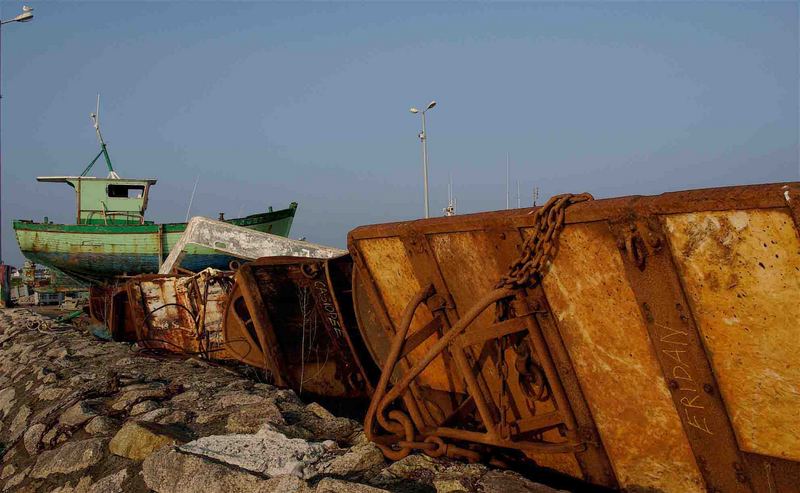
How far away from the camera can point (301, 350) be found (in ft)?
18.7

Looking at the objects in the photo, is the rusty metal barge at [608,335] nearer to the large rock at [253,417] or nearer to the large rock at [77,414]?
the large rock at [253,417]

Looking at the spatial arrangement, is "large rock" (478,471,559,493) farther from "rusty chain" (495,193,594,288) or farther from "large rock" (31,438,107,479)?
"large rock" (31,438,107,479)

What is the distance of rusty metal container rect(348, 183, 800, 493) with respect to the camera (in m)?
2.19

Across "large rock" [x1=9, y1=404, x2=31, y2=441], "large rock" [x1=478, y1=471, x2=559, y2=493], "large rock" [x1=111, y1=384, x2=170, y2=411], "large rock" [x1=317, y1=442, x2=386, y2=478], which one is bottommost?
"large rock" [x1=9, y1=404, x2=31, y2=441]

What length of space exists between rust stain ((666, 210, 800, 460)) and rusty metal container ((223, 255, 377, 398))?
11.5 feet

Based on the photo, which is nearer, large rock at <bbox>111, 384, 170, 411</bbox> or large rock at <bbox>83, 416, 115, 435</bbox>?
large rock at <bbox>83, 416, 115, 435</bbox>

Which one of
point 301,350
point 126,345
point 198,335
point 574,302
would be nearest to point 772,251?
point 574,302

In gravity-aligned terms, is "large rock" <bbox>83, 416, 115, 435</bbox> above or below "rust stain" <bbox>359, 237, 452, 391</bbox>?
below

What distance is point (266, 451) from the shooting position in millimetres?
3549

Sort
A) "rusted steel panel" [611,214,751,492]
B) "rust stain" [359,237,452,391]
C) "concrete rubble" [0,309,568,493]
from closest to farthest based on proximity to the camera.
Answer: "rusted steel panel" [611,214,751,492] → "concrete rubble" [0,309,568,493] → "rust stain" [359,237,452,391]

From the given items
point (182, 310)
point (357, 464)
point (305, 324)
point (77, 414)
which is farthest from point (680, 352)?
point (182, 310)

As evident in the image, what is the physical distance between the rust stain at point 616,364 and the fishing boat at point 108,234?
17192 mm

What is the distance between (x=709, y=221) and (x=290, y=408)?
3.38 metres

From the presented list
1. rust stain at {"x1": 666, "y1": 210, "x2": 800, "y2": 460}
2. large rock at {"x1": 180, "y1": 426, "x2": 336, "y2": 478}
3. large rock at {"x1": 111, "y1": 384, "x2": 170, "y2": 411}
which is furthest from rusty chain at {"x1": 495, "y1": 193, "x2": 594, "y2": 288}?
large rock at {"x1": 111, "y1": 384, "x2": 170, "y2": 411}
